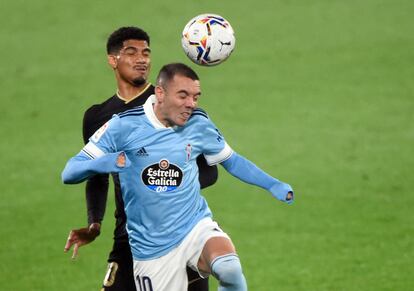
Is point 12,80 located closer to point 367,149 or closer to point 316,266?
point 367,149

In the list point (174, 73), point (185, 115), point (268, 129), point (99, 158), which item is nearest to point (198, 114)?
point (185, 115)

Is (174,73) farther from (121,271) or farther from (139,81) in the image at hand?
(121,271)

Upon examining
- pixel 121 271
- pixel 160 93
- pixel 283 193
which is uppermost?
pixel 160 93

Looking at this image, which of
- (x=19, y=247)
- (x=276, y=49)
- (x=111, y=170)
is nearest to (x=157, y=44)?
(x=276, y=49)

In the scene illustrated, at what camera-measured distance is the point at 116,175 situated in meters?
8.53

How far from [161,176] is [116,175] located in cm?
63

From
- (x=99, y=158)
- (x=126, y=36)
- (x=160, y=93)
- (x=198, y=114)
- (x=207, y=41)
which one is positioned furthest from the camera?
(x=126, y=36)

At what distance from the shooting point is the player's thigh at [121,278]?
A: 8.66 meters

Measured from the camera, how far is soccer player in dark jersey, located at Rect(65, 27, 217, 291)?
8609mm

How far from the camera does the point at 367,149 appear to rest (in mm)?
15836

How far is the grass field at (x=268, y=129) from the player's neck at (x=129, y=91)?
3.35 m

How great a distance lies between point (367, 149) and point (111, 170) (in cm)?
881

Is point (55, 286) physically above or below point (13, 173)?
below

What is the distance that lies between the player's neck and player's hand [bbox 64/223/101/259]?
106 centimetres
